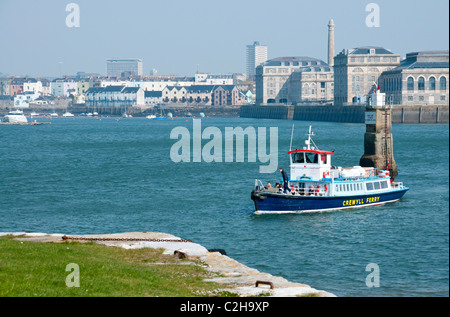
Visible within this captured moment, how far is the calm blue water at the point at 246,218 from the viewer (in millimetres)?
30031

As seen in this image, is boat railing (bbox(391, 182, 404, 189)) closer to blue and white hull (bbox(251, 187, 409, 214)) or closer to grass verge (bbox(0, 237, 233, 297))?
blue and white hull (bbox(251, 187, 409, 214))

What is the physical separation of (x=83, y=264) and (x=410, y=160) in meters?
65.6

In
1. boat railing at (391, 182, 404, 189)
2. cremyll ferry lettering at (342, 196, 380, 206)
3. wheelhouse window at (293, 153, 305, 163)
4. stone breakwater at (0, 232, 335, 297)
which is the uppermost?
wheelhouse window at (293, 153, 305, 163)

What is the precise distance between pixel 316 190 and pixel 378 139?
512 inches

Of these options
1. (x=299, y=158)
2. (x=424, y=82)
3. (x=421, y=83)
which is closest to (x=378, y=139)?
(x=299, y=158)

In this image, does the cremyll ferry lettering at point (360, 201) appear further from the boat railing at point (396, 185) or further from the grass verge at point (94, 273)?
the grass verge at point (94, 273)

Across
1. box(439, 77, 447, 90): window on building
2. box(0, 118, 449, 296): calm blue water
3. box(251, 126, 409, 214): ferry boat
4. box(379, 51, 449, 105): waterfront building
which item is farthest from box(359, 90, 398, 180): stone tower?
box(439, 77, 447, 90): window on building

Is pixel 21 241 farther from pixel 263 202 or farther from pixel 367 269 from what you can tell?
pixel 263 202

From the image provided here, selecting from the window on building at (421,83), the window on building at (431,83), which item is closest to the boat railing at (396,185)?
the window on building at (421,83)

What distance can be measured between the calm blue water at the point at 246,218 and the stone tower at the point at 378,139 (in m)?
3.19

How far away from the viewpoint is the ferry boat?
46.4 meters

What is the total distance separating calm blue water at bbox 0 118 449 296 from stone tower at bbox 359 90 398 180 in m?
3.19
